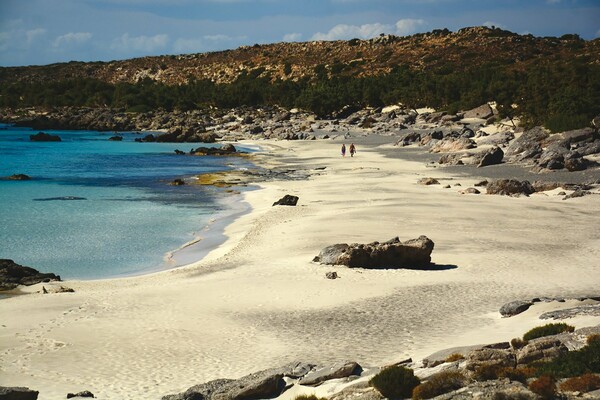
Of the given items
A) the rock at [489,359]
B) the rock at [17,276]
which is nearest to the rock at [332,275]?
the rock at [17,276]

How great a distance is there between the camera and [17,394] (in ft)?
39.2

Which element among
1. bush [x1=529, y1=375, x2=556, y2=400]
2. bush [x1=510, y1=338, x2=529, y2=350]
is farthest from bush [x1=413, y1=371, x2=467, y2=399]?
bush [x1=510, y1=338, x2=529, y2=350]

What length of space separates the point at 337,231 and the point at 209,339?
12.5 m

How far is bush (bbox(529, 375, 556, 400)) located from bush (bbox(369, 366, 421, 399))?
179cm

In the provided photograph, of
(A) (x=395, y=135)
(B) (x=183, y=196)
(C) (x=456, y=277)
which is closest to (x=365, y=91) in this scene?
(A) (x=395, y=135)

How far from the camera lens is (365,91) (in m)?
102

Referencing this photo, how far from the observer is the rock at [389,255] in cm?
2212

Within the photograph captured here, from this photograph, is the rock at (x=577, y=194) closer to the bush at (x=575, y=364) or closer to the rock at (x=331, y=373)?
the rock at (x=331, y=373)

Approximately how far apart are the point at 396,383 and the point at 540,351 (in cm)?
250

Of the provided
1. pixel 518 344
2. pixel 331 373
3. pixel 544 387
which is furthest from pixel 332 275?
pixel 544 387

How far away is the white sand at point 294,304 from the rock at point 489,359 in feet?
9.58

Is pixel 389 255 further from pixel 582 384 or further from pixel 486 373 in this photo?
pixel 582 384

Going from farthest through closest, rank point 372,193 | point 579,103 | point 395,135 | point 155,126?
point 155,126 < point 395,135 < point 579,103 < point 372,193

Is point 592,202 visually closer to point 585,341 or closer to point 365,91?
point 585,341
